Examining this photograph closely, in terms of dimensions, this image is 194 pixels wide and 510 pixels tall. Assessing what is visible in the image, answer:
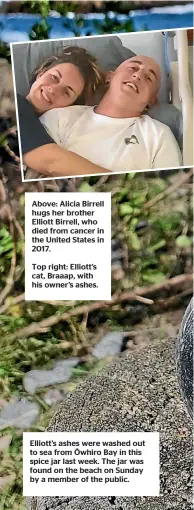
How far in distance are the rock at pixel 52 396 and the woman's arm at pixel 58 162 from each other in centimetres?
38

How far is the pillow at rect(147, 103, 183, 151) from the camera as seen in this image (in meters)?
0.92

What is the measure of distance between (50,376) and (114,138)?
0.43 metres

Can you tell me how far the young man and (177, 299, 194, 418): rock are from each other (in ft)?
0.90

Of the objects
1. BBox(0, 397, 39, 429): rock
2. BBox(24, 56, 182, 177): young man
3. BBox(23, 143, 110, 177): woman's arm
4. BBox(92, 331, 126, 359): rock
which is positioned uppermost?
BBox(24, 56, 182, 177): young man

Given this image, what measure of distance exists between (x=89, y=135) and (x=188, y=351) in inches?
16.0

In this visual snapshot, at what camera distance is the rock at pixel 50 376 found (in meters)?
0.91

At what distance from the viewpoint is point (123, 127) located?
93cm

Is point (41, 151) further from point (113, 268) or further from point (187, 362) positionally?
point (187, 362)

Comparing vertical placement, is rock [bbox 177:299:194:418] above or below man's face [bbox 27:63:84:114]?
below

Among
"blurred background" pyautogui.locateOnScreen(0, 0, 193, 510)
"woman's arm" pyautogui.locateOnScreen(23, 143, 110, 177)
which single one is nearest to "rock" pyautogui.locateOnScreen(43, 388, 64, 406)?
"blurred background" pyautogui.locateOnScreen(0, 0, 193, 510)

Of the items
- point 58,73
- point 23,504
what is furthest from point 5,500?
point 58,73
